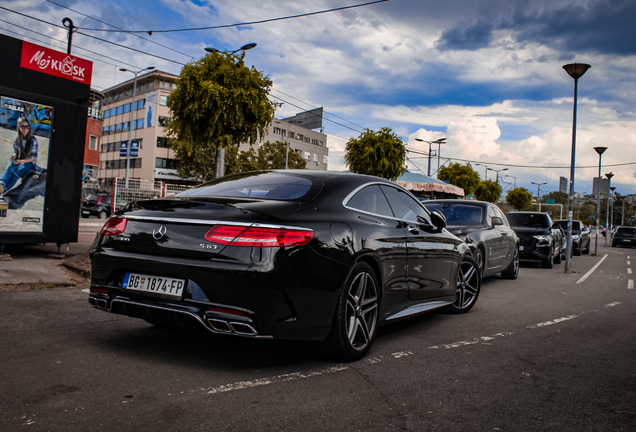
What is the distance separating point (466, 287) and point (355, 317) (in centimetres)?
303

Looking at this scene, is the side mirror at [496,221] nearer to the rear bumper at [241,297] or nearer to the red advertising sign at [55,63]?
the rear bumper at [241,297]

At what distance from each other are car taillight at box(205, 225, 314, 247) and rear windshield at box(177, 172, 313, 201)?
0.52 m

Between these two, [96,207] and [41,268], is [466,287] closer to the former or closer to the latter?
[41,268]

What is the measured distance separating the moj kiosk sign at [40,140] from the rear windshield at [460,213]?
22.4 ft

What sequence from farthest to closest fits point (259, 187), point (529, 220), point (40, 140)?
point (529, 220) → point (40, 140) → point (259, 187)

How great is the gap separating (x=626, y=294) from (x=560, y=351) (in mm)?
5764

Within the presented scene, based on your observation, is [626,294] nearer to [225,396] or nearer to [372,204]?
[372,204]

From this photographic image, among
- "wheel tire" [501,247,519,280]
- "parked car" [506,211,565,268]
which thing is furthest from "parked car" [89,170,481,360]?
"parked car" [506,211,565,268]

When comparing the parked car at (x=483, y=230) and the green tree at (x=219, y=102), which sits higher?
the green tree at (x=219, y=102)

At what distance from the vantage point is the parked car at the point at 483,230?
29.7 ft

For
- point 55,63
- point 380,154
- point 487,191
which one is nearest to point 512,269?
point 55,63

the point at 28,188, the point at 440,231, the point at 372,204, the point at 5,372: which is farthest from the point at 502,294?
the point at 28,188

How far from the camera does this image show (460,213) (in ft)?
32.8

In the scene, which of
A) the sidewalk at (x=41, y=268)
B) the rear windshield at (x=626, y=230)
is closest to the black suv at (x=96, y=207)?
the sidewalk at (x=41, y=268)
